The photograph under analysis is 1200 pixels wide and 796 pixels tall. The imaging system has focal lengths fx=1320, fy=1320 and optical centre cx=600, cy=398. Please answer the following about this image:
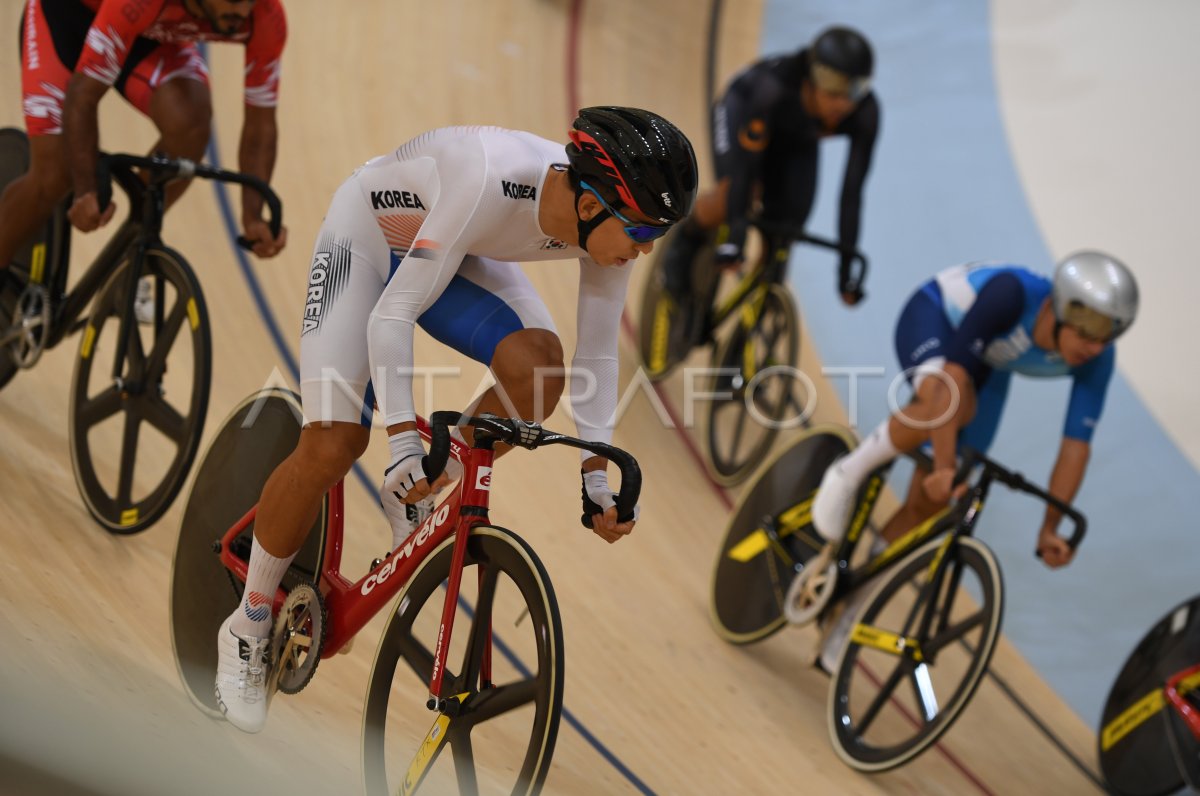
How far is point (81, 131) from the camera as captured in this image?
298 cm

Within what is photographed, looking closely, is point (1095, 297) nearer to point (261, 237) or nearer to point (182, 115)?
point (261, 237)

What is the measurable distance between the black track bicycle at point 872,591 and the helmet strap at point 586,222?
5.37ft

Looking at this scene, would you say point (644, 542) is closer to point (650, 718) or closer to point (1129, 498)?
point (650, 718)

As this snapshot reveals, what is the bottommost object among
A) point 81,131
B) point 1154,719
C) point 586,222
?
point 1154,719

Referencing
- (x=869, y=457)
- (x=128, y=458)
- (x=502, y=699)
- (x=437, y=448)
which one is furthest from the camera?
(x=869, y=457)

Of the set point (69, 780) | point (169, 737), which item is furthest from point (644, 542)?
point (69, 780)

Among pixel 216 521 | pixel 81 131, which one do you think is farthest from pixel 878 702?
pixel 81 131

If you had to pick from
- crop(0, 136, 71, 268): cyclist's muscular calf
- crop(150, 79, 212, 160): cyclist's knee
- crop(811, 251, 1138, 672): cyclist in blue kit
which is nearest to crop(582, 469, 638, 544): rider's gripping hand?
crop(811, 251, 1138, 672): cyclist in blue kit

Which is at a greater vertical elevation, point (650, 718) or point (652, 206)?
point (652, 206)

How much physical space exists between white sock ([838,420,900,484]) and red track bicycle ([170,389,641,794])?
1.58 m

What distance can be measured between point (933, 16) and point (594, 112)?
19.0 ft

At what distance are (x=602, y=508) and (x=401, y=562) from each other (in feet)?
1.30

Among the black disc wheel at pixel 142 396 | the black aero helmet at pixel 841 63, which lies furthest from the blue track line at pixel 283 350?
the black aero helmet at pixel 841 63

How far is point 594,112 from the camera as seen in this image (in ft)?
7.14
